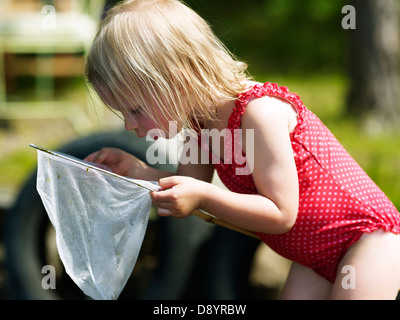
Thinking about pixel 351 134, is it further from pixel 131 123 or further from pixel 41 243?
pixel 131 123

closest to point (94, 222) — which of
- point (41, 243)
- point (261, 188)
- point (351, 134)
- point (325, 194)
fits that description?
point (261, 188)

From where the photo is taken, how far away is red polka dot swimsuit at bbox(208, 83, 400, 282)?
141 cm

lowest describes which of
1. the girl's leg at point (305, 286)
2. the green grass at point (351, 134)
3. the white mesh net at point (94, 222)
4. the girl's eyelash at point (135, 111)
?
the green grass at point (351, 134)

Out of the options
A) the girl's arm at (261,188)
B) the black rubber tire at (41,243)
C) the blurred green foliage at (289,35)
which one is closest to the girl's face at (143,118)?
the girl's arm at (261,188)

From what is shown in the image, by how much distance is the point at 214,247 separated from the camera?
7.51ft

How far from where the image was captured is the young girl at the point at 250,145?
1.34 m

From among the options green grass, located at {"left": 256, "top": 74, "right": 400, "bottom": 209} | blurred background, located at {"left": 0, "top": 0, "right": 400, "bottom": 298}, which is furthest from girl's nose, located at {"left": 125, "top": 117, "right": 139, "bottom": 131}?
green grass, located at {"left": 256, "top": 74, "right": 400, "bottom": 209}

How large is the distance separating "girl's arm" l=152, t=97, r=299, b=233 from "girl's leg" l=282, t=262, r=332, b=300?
1.03 ft

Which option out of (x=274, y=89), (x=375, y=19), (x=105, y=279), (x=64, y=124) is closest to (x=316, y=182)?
(x=274, y=89)

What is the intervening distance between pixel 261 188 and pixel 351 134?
105 inches

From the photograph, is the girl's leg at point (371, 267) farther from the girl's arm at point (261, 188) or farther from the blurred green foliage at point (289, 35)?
the blurred green foliage at point (289, 35)

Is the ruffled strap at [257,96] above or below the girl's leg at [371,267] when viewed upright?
above

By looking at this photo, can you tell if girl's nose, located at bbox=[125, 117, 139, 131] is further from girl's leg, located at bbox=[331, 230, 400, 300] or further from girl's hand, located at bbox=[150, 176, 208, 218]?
girl's leg, located at bbox=[331, 230, 400, 300]

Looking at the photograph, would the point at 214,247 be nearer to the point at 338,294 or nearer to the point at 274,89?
the point at 338,294
